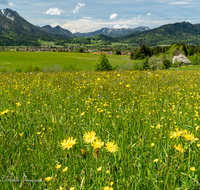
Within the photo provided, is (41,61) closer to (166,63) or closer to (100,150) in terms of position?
(166,63)

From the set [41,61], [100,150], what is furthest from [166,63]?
[100,150]

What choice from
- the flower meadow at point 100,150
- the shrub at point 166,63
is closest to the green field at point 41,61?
the shrub at point 166,63

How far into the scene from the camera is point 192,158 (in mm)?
2008

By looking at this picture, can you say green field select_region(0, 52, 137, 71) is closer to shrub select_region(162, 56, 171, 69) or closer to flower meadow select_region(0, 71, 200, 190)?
shrub select_region(162, 56, 171, 69)

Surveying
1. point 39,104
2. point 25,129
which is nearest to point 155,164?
point 25,129

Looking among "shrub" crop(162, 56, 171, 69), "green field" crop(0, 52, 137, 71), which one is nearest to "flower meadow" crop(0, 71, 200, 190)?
"green field" crop(0, 52, 137, 71)

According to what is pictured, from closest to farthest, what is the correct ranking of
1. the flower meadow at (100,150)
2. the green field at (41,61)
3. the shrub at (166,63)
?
the flower meadow at (100,150), the shrub at (166,63), the green field at (41,61)

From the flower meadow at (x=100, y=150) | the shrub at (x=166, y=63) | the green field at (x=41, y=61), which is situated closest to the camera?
the flower meadow at (x=100, y=150)

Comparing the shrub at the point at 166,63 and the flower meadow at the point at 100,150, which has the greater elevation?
the shrub at the point at 166,63

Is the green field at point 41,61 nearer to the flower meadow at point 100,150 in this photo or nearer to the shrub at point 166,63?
the shrub at point 166,63

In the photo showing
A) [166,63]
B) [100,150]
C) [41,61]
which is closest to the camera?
[100,150]

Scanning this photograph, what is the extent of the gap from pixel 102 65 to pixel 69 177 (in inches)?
1423

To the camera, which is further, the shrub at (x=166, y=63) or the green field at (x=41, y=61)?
the green field at (x=41, y=61)

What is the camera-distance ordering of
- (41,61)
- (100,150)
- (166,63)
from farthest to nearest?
(41,61), (166,63), (100,150)
